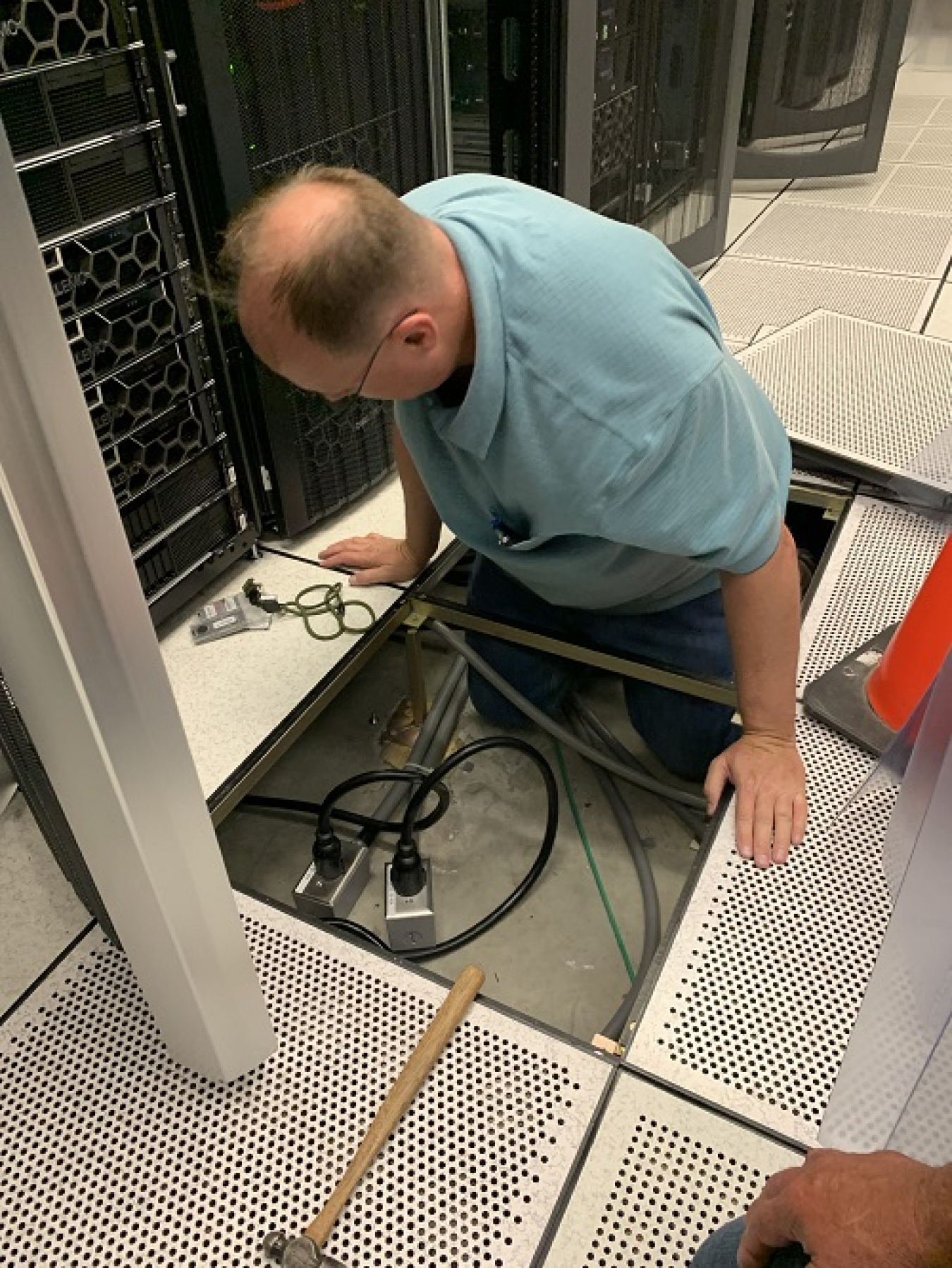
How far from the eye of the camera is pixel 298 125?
50.4 inches

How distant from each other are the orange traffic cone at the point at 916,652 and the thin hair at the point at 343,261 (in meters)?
0.74

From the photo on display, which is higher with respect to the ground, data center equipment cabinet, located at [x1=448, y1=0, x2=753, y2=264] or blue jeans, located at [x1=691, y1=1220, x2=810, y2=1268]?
data center equipment cabinet, located at [x1=448, y1=0, x2=753, y2=264]

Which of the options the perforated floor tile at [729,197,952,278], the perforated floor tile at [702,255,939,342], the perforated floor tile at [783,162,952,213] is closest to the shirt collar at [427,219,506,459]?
the perforated floor tile at [702,255,939,342]

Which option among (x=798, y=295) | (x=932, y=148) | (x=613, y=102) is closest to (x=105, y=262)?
(x=613, y=102)

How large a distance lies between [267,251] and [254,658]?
2.26 ft

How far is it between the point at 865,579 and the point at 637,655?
0.38 metres

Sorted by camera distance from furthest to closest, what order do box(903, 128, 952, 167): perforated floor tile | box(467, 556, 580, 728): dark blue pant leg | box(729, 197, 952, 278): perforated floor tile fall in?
box(903, 128, 952, 167): perforated floor tile < box(729, 197, 952, 278): perforated floor tile < box(467, 556, 580, 728): dark blue pant leg

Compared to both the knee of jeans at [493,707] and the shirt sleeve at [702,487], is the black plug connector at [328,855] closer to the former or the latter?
the knee of jeans at [493,707]

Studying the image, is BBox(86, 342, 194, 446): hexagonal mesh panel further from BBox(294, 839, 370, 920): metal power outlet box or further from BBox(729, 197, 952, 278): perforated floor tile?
BBox(729, 197, 952, 278): perforated floor tile

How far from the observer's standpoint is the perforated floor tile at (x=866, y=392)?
1.63 m

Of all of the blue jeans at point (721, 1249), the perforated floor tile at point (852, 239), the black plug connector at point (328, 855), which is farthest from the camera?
the perforated floor tile at point (852, 239)

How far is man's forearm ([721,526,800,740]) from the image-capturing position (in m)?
1.10

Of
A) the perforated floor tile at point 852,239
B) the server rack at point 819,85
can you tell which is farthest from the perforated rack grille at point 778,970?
the server rack at point 819,85

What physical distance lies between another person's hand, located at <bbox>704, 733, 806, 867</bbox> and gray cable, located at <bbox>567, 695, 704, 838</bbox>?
364 mm
